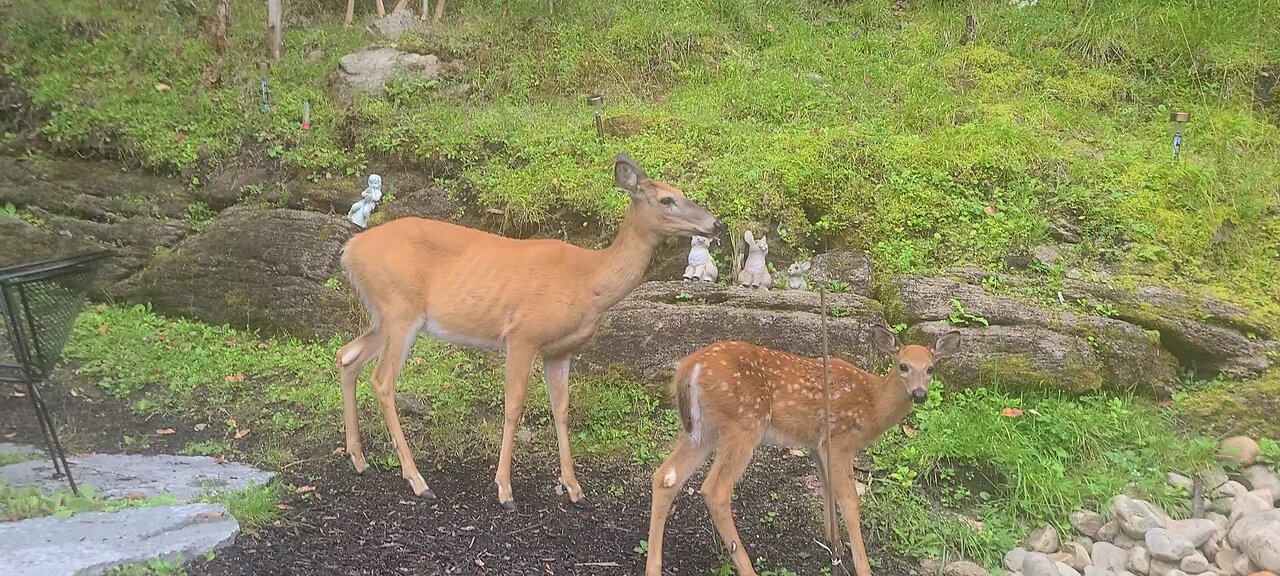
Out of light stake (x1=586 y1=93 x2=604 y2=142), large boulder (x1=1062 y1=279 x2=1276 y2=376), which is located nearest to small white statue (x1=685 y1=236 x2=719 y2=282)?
light stake (x1=586 y1=93 x2=604 y2=142)

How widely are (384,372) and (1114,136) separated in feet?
19.2

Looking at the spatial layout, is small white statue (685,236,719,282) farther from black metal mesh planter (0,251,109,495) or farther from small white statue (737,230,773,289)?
black metal mesh planter (0,251,109,495)

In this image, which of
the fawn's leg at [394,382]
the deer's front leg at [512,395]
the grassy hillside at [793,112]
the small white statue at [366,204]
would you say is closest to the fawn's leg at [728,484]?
the deer's front leg at [512,395]

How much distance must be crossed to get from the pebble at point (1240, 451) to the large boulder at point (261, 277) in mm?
5099

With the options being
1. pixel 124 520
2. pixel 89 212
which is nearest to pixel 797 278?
pixel 124 520

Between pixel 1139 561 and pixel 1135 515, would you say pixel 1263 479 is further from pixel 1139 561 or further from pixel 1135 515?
pixel 1139 561

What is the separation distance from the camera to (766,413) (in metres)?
4.07

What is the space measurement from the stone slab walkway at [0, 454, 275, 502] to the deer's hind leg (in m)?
0.39

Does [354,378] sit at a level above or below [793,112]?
below

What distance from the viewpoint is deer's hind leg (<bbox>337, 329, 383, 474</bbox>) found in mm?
4816

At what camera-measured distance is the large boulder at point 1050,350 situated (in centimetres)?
539

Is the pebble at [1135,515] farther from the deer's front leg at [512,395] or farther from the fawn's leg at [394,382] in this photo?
the fawn's leg at [394,382]

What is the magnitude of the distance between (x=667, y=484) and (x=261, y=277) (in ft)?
13.3

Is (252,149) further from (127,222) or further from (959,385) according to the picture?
(959,385)
